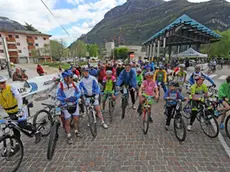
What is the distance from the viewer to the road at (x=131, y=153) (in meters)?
2.83

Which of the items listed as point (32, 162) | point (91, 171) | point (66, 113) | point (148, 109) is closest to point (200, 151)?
point (148, 109)

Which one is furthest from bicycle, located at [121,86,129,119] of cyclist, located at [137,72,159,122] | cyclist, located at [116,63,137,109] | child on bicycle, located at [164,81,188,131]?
child on bicycle, located at [164,81,188,131]

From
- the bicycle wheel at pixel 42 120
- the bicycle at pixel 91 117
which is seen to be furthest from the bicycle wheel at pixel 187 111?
the bicycle wheel at pixel 42 120

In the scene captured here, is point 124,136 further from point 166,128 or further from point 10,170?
point 10,170

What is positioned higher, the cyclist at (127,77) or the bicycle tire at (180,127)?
the cyclist at (127,77)

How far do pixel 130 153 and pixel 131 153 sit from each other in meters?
0.03

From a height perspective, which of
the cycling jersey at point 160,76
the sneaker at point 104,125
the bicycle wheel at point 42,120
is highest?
the cycling jersey at point 160,76

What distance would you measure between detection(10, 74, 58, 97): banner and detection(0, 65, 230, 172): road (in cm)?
311

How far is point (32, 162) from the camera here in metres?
3.03

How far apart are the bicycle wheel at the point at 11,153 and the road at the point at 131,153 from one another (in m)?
0.17

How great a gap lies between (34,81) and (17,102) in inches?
181

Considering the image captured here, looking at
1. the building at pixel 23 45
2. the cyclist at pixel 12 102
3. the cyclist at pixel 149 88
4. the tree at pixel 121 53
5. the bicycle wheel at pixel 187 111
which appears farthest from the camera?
the tree at pixel 121 53

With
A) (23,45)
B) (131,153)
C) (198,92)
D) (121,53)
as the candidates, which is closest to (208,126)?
(198,92)

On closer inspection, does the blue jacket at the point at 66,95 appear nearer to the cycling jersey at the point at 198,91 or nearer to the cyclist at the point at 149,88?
the cyclist at the point at 149,88
